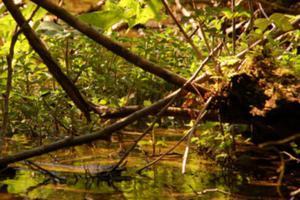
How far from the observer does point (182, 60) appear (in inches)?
→ 196

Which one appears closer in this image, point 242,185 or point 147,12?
point 147,12

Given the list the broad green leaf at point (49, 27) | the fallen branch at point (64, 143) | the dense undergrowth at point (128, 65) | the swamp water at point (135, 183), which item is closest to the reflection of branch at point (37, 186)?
the swamp water at point (135, 183)

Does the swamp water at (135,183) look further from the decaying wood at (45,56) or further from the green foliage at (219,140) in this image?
the decaying wood at (45,56)

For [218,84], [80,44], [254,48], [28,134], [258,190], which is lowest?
[258,190]

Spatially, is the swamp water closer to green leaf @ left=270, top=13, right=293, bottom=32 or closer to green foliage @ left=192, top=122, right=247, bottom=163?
green foliage @ left=192, top=122, right=247, bottom=163

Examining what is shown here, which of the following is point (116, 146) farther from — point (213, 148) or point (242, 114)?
point (242, 114)

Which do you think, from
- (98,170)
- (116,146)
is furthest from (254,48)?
(116,146)

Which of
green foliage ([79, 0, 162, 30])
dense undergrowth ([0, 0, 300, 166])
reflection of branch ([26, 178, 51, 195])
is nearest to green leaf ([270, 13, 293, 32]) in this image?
dense undergrowth ([0, 0, 300, 166])

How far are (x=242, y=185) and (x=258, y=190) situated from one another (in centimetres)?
11

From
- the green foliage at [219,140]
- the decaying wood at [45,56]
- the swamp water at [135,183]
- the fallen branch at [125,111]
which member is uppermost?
the decaying wood at [45,56]

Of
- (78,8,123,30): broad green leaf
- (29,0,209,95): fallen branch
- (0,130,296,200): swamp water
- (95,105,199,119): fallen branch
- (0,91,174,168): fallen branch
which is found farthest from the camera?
(95,105,199,119): fallen branch

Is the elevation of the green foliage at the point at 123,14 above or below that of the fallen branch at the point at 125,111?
above

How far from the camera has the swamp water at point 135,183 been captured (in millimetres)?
2531

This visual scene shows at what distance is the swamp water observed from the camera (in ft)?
8.30
